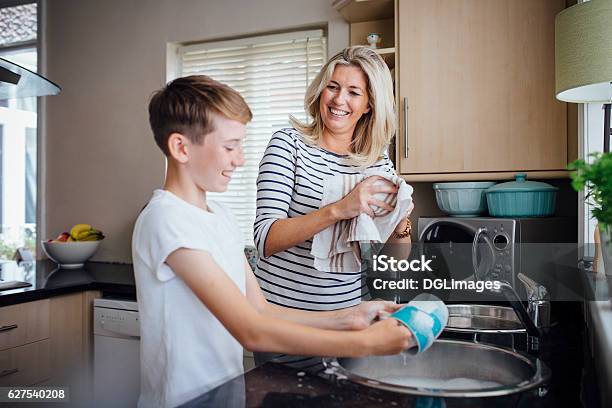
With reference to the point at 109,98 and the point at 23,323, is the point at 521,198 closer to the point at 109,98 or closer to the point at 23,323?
the point at 23,323

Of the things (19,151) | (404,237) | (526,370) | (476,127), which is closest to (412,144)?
(476,127)

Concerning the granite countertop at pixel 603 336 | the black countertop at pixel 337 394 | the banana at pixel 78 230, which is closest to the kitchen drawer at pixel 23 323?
the banana at pixel 78 230

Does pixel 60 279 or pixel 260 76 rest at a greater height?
pixel 260 76

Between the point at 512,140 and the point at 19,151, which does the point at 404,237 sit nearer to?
the point at 512,140

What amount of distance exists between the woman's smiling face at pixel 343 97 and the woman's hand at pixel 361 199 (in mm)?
245

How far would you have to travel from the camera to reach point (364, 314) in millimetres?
1023

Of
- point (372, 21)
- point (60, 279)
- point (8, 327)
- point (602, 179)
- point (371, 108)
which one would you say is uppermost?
point (372, 21)

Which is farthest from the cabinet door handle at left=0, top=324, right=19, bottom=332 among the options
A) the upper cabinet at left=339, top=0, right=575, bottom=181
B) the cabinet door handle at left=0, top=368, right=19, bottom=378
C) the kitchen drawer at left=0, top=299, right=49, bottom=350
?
the upper cabinet at left=339, top=0, right=575, bottom=181

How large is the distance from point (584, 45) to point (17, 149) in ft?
10.2

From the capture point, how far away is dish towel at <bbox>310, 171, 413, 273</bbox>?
1.39 meters

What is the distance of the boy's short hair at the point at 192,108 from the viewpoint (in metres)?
0.96

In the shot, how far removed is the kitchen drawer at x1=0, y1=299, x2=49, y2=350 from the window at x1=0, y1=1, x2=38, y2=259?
122cm
